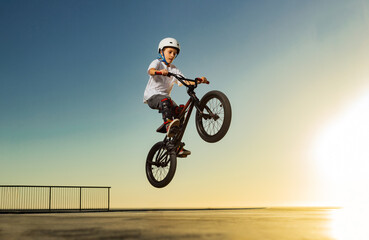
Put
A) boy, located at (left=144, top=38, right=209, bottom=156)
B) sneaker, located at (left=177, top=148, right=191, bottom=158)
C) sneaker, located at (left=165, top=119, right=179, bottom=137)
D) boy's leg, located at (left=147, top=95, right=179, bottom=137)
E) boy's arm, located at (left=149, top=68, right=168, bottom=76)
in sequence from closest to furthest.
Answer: boy's arm, located at (left=149, top=68, right=168, bottom=76) < sneaker, located at (left=165, top=119, right=179, bottom=137) < boy's leg, located at (left=147, top=95, right=179, bottom=137) < boy, located at (left=144, top=38, right=209, bottom=156) < sneaker, located at (left=177, top=148, right=191, bottom=158)

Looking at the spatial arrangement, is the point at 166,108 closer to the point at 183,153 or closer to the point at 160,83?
the point at 160,83

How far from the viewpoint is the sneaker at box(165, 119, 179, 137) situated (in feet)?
26.2

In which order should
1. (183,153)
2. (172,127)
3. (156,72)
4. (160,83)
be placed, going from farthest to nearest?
(160,83) → (183,153) → (172,127) → (156,72)

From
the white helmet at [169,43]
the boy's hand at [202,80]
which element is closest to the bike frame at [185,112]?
the boy's hand at [202,80]

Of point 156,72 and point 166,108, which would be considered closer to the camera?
point 156,72

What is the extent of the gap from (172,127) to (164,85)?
108 centimetres

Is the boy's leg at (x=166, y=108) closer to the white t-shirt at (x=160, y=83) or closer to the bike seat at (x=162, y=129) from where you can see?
the white t-shirt at (x=160, y=83)

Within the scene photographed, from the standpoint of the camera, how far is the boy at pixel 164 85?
27.1 feet

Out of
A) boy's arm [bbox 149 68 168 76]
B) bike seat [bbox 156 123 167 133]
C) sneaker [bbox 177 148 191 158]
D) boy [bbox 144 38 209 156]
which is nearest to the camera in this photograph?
boy's arm [bbox 149 68 168 76]

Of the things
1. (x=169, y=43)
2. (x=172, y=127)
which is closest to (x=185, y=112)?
(x=172, y=127)

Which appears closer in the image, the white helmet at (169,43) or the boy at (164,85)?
the boy at (164,85)

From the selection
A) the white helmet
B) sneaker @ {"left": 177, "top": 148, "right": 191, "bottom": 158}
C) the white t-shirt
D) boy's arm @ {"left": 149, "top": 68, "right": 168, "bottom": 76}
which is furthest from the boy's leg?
the white helmet

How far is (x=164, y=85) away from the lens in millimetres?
8555

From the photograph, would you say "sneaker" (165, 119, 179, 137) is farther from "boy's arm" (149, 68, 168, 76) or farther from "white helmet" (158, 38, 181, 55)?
"white helmet" (158, 38, 181, 55)
